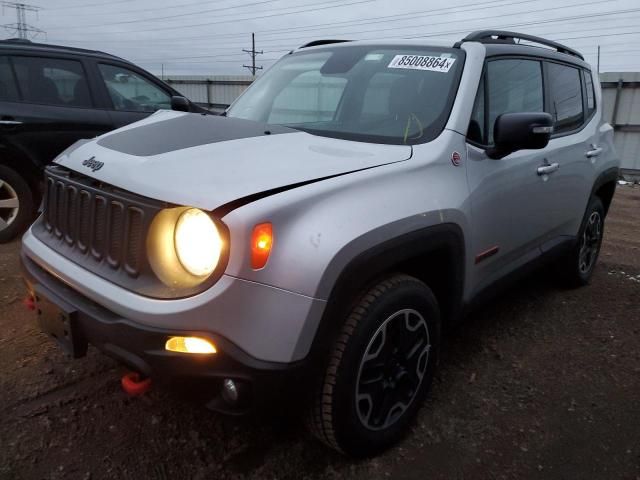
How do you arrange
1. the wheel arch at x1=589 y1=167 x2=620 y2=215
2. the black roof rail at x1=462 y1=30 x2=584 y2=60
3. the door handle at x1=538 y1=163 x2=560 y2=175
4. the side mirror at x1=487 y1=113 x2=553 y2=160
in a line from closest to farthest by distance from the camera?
the side mirror at x1=487 y1=113 x2=553 y2=160 < the black roof rail at x1=462 y1=30 x2=584 y2=60 < the door handle at x1=538 y1=163 x2=560 y2=175 < the wheel arch at x1=589 y1=167 x2=620 y2=215

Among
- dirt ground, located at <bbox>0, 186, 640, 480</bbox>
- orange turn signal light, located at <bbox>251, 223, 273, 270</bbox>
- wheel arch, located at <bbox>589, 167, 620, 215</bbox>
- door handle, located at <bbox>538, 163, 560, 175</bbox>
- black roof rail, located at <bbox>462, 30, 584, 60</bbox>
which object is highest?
black roof rail, located at <bbox>462, 30, 584, 60</bbox>

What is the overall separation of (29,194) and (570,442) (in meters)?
4.74

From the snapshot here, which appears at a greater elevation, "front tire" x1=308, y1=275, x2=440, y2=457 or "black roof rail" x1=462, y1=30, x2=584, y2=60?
"black roof rail" x1=462, y1=30, x2=584, y2=60

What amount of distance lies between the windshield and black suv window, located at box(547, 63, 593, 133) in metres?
1.12

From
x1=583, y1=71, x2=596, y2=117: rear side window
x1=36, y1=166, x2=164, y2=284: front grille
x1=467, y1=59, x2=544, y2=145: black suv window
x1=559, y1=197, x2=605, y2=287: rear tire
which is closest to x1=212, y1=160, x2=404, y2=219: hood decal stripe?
x1=36, y1=166, x2=164, y2=284: front grille

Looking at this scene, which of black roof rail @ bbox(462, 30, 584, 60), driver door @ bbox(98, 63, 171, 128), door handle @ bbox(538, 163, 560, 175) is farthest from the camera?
driver door @ bbox(98, 63, 171, 128)

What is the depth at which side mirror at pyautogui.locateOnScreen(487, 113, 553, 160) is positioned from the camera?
2467 mm

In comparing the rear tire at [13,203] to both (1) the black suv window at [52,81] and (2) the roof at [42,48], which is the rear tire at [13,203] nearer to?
(1) the black suv window at [52,81]

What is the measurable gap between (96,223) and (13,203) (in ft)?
11.2

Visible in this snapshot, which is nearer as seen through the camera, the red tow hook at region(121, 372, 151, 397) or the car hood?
the car hood

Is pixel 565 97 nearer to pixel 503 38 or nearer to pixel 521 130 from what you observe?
pixel 503 38

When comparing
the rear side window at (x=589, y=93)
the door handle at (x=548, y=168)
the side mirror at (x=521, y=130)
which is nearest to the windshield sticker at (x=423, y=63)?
the side mirror at (x=521, y=130)

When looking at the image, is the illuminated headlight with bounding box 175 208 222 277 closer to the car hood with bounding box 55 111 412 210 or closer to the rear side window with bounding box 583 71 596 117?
the car hood with bounding box 55 111 412 210

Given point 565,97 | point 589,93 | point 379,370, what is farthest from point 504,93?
point 379,370
